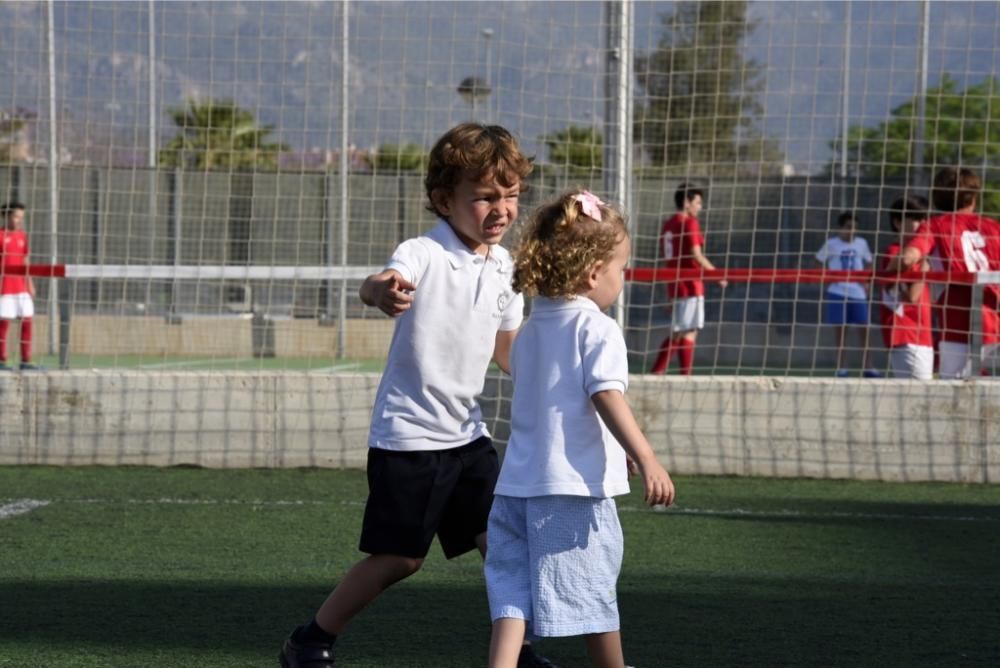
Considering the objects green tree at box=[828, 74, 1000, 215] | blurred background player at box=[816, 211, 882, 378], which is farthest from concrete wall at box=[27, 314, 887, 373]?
green tree at box=[828, 74, 1000, 215]

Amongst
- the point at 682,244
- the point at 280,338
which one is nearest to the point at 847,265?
the point at 682,244

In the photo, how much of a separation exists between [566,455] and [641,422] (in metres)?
5.24

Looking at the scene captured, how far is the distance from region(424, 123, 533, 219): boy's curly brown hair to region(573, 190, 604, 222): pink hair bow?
0.40m

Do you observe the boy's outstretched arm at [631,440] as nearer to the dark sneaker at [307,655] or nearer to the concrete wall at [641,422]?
the dark sneaker at [307,655]

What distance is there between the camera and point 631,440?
3.38 meters

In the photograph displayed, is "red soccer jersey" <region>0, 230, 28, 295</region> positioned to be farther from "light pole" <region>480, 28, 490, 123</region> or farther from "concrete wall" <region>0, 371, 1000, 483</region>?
"light pole" <region>480, 28, 490, 123</region>

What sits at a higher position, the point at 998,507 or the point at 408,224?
the point at 408,224

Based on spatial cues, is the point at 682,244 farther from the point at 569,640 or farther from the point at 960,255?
the point at 569,640

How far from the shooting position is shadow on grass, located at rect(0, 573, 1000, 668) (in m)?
4.32

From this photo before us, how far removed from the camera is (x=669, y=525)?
684cm

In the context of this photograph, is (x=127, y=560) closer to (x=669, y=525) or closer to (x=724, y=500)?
(x=669, y=525)

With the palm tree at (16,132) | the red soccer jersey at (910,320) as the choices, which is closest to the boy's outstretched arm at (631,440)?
the red soccer jersey at (910,320)

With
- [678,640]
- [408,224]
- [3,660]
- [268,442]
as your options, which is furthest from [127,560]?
[408,224]

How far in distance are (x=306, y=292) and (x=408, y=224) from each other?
23.6ft
